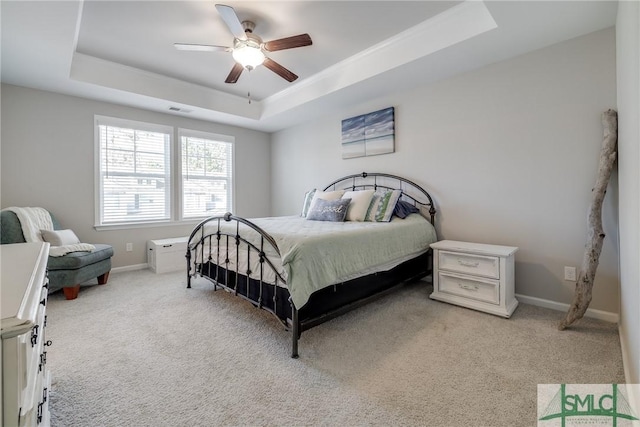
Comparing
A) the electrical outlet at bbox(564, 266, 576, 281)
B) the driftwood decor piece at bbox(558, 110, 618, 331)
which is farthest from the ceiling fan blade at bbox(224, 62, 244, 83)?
the electrical outlet at bbox(564, 266, 576, 281)

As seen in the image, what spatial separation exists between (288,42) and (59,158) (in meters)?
3.40

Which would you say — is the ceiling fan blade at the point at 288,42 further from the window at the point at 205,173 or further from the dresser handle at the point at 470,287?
the window at the point at 205,173

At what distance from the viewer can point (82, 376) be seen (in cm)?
171

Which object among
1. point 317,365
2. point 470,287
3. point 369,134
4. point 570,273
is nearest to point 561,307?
point 570,273

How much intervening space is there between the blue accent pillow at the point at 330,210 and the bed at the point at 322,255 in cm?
1

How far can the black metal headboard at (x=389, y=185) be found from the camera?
3.53 meters

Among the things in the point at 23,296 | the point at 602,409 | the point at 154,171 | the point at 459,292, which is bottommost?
the point at 602,409

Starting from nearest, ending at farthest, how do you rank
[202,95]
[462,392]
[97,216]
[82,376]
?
1. [462,392]
2. [82,376]
3. [97,216]
4. [202,95]

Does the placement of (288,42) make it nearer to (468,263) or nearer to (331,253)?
(331,253)

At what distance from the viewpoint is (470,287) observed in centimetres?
271

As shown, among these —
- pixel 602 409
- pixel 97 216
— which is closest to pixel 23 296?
pixel 602 409

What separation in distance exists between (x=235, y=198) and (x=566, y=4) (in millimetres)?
4911

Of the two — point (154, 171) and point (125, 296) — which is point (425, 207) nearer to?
point (125, 296)

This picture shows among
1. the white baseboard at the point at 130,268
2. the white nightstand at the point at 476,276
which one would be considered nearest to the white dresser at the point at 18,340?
the white nightstand at the point at 476,276
